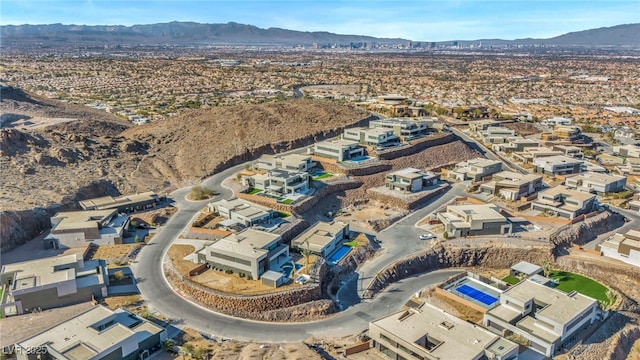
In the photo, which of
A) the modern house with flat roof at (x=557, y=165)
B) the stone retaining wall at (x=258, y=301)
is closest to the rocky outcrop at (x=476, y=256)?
the stone retaining wall at (x=258, y=301)

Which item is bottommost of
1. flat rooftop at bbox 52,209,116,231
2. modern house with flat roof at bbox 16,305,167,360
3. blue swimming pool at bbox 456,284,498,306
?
blue swimming pool at bbox 456,284,498,306

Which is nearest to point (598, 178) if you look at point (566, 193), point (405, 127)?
point (566, 193)

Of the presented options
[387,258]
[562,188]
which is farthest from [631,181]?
[387,258]

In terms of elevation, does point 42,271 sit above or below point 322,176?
below

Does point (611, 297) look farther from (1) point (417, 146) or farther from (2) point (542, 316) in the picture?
(1) point (417, 146)

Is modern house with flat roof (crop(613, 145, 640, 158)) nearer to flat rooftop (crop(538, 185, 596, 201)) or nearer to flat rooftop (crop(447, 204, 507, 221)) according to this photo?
flat rooftop (crop(538, 185, 596, 201))

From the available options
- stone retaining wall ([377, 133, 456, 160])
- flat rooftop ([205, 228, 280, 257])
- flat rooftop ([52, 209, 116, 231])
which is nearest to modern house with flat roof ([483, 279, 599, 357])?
flat rooftop ([205, 228, 280, 257])
